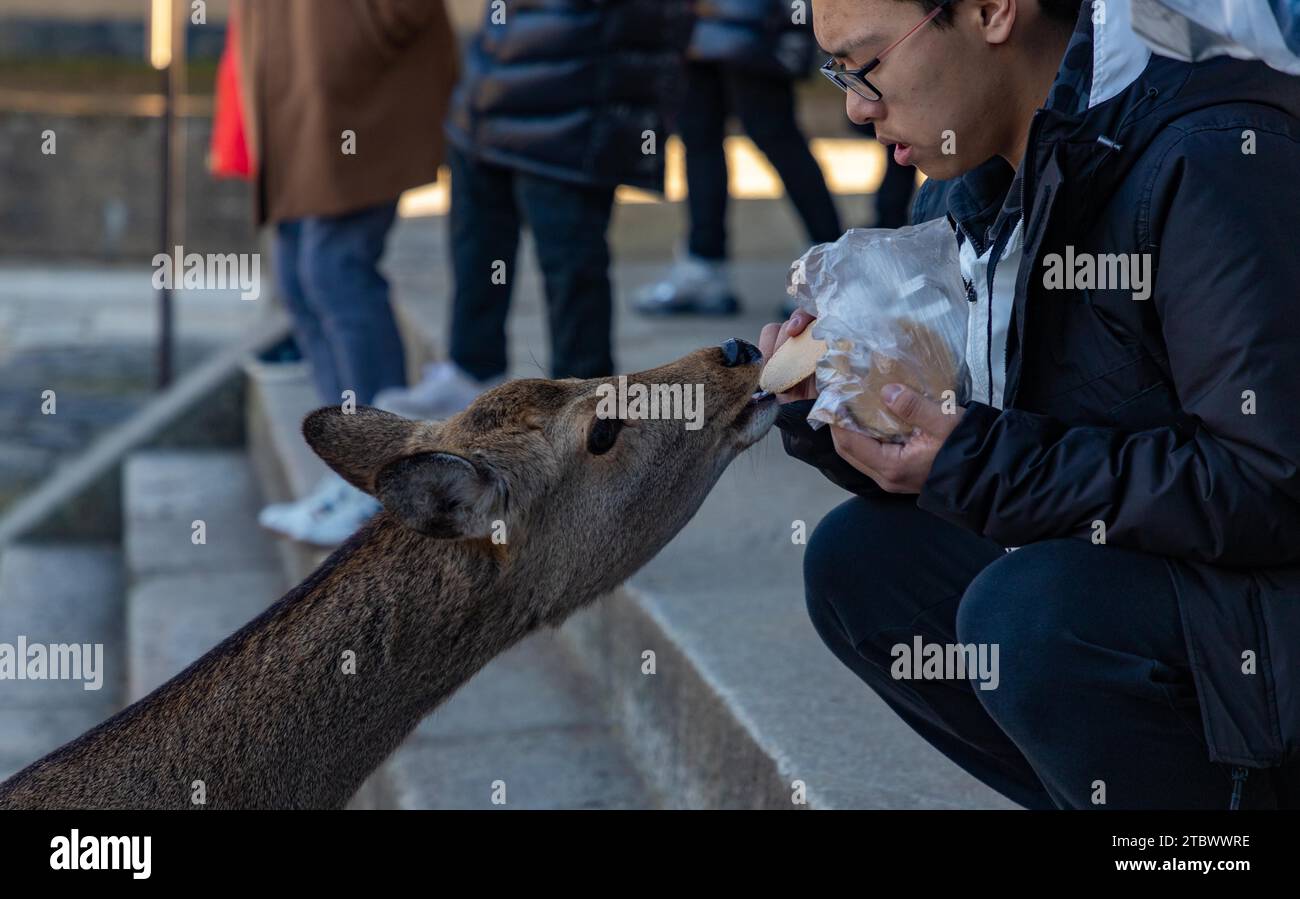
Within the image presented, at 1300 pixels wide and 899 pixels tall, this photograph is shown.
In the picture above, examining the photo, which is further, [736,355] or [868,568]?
[736,355]

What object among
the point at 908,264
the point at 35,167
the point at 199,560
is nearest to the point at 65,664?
the point at 199,560

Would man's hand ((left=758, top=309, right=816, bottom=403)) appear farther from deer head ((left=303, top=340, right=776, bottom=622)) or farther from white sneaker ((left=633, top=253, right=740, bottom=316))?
white sneaker ((left=633, top=253, right=740, bottom=316))

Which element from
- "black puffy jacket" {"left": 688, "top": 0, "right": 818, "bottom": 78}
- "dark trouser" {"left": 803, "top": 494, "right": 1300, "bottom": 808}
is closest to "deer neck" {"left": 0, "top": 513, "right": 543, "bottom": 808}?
"dark trouser" {"left": 803, "top": 494, "right": 1300, "bottom": 808}

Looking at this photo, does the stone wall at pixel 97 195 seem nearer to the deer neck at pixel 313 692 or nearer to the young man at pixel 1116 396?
the deer neck at pixel 313 692

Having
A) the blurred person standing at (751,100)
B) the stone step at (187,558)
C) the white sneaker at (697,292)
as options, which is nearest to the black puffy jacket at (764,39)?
the blurred person standing at (751,100)

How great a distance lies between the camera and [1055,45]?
2693mm

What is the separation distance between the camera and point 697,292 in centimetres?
773

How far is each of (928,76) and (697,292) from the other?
507cm

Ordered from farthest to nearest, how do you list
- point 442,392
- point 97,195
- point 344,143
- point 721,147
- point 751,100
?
point 97,195 → point 721,147 → point 751,100 → point 442,392 → point 344,143

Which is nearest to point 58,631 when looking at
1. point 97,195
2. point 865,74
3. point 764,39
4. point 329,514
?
point 329,514

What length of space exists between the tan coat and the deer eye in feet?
9.31

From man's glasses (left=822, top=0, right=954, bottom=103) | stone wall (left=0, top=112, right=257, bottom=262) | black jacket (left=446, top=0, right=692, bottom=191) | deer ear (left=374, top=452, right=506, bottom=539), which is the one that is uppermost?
stone wall (left=0, top=112, right=257, bottom=262)

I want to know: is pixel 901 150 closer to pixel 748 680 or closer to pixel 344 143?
pixel 748 680

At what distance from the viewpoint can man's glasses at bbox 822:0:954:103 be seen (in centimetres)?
262
